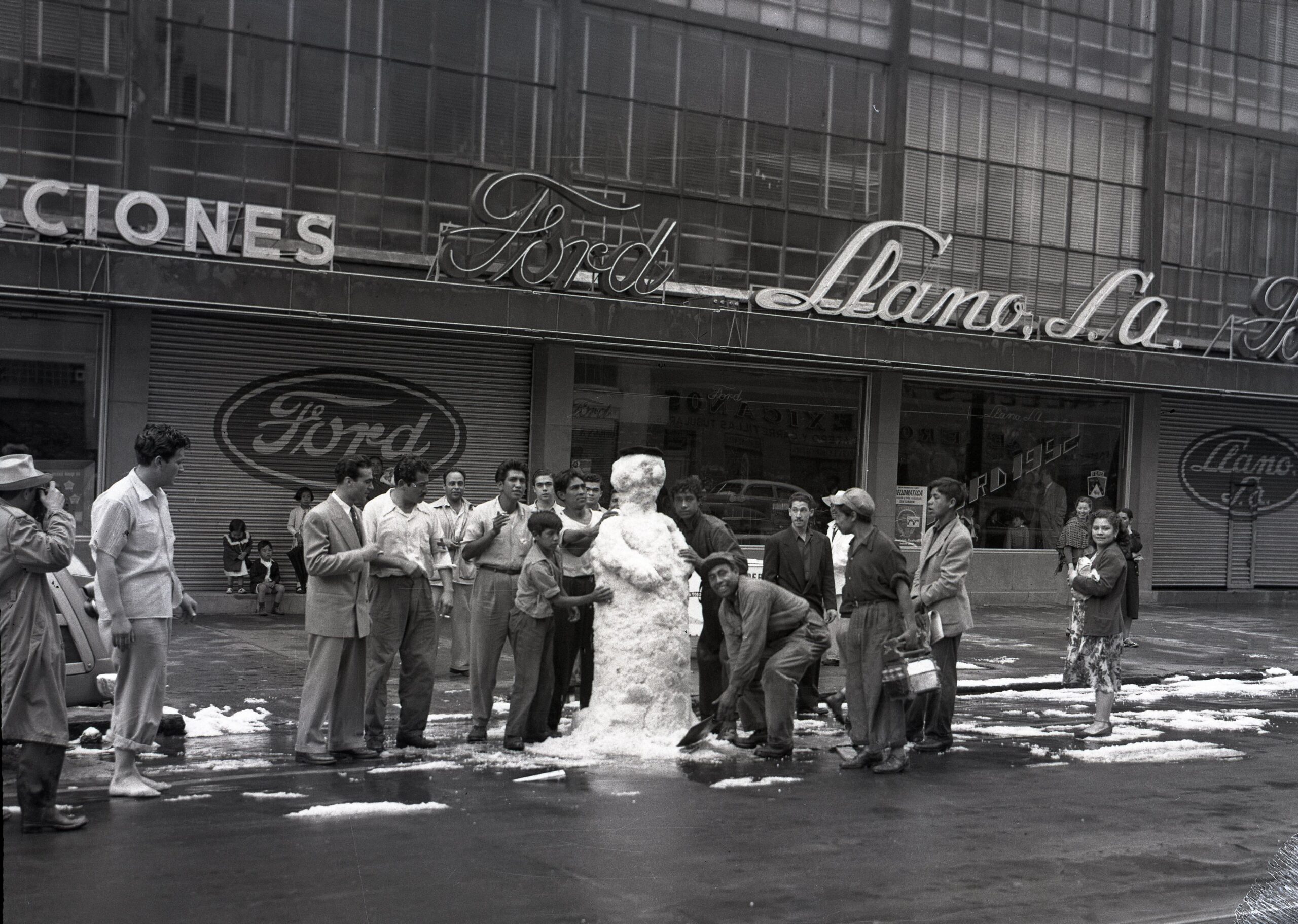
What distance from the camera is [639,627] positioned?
9.88 meters

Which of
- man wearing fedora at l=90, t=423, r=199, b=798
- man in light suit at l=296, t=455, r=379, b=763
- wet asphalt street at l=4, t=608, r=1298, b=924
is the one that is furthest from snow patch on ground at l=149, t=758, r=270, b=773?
man wearing fedora at l=90, t=423, r=199, b=798

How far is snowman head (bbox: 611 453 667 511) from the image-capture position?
10.0 metres

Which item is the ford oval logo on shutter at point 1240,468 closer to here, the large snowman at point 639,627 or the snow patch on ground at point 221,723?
the large snowman at point 639,627

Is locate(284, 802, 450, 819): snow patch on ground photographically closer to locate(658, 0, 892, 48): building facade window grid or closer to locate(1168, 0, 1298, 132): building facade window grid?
locate(658, 0, 892, 48): building facade window grid

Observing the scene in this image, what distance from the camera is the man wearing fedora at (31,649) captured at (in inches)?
268

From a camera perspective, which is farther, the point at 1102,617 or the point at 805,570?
the point at 805,570

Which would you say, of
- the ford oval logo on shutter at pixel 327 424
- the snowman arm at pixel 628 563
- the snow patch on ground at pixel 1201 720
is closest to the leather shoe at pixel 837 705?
the snowman arm at pixel 628 563

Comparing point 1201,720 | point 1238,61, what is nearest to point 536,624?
point 1201,720

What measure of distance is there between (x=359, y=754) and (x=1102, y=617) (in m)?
5.85

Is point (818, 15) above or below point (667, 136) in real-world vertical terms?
above

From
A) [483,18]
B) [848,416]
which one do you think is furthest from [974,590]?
[483,18]

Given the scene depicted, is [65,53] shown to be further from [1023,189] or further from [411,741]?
[1023,189]

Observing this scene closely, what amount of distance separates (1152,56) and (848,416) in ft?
29.6

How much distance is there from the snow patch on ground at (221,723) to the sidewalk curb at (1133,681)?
604 cm
